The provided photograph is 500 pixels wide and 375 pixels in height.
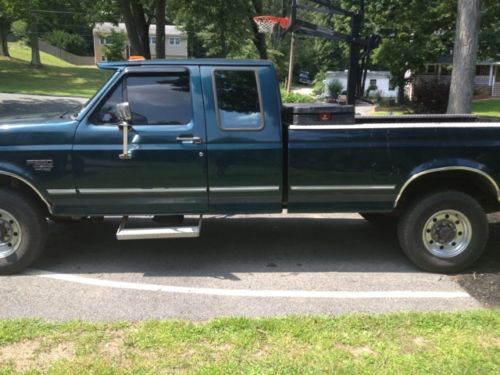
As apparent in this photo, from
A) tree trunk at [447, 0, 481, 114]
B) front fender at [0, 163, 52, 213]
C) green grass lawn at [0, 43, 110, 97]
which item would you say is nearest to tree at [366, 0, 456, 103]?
green grass lawn at [0, 43, 110, 97]

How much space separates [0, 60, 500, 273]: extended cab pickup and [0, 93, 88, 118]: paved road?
15571mm

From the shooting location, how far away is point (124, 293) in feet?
15.5

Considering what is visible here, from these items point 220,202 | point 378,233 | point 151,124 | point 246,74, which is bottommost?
point 378,233

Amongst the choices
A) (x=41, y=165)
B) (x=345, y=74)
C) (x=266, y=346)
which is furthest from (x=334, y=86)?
(x=266, y=346)

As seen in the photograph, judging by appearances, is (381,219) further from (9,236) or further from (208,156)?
(9,236)

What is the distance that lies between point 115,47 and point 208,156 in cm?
5821

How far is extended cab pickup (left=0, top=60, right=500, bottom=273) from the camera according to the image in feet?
16.2

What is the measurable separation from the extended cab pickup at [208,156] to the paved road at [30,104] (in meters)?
15.6

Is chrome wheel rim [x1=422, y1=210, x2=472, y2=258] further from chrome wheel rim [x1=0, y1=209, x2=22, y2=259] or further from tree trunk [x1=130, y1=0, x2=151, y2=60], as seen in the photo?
tree trunk [x1=130, y1=0, x2=151, y2=60]

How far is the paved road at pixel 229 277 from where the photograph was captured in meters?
4.45

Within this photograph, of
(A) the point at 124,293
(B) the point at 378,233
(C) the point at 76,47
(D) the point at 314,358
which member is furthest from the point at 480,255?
(C) the point at 76,47

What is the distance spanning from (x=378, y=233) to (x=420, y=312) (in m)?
2.39

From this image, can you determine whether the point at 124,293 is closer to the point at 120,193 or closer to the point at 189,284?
the point at 189,284

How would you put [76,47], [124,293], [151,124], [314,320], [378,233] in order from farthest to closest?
[76,47], [378,233], [151,124], [124,293], [314,320]
